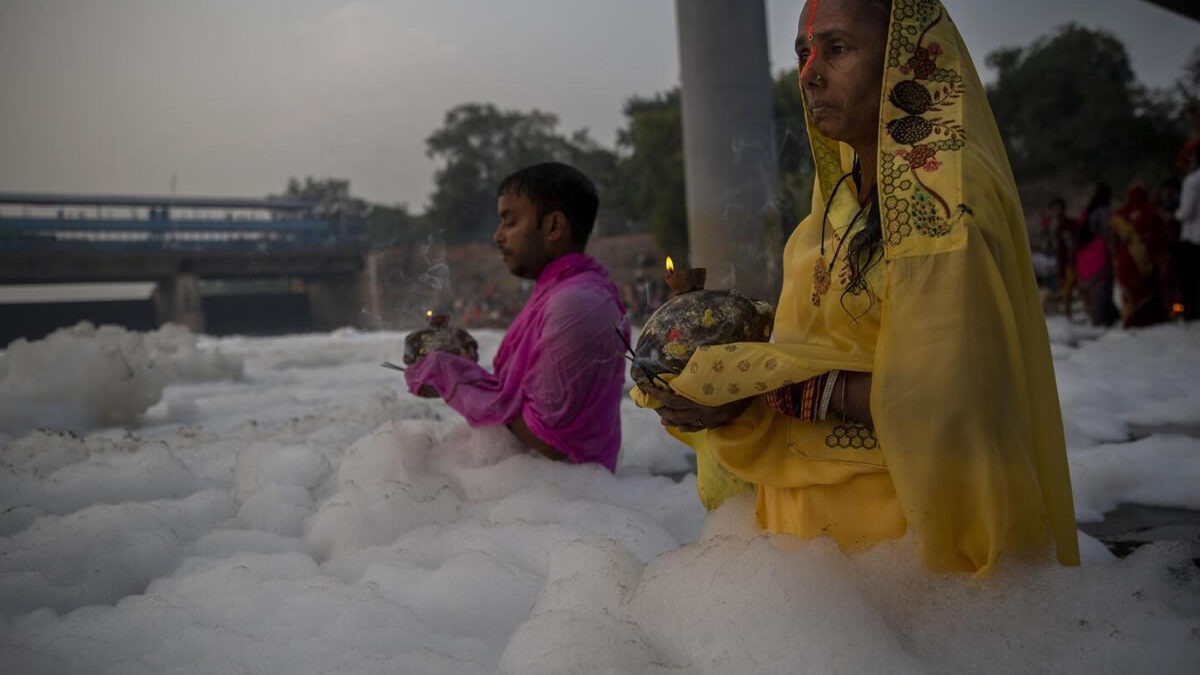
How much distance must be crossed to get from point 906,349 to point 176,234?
11.7 metres

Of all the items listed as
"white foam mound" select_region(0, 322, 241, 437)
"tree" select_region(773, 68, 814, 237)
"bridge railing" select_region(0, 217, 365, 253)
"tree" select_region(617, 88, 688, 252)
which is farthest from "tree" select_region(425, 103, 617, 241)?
Result: "white foam mound" select_region(0, 322, 241, 437)

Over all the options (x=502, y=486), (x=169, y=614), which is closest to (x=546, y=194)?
(x=502, y=486)

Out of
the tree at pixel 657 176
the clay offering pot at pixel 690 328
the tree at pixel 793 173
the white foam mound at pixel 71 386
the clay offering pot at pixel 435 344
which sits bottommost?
the white foam mound at pixel 71 386

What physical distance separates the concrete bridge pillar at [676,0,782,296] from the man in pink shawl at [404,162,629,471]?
3.17 meters

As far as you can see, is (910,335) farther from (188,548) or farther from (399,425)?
(399,425)

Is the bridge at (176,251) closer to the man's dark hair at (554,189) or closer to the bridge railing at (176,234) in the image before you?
the bridge railing at (176,234)

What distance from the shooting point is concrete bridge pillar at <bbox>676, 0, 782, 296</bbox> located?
19.5ft

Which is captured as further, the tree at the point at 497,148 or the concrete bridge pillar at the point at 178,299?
the tree at the point at 497,148

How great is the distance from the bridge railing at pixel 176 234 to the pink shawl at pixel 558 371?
5.79 metres

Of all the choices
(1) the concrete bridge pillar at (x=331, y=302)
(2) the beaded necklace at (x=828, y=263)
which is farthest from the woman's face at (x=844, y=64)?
(1) the concrete bridge pillar at (x=331, y=302)

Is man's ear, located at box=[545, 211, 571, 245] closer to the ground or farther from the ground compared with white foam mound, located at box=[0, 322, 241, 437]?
farther from the ground

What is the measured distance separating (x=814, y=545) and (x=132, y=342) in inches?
238

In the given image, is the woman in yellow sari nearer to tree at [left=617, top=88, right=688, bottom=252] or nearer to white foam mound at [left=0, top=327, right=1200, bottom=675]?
white foam mound at [left=0, top=327, right=1200, bottom=675]

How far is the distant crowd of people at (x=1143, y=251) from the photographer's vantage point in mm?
7363
